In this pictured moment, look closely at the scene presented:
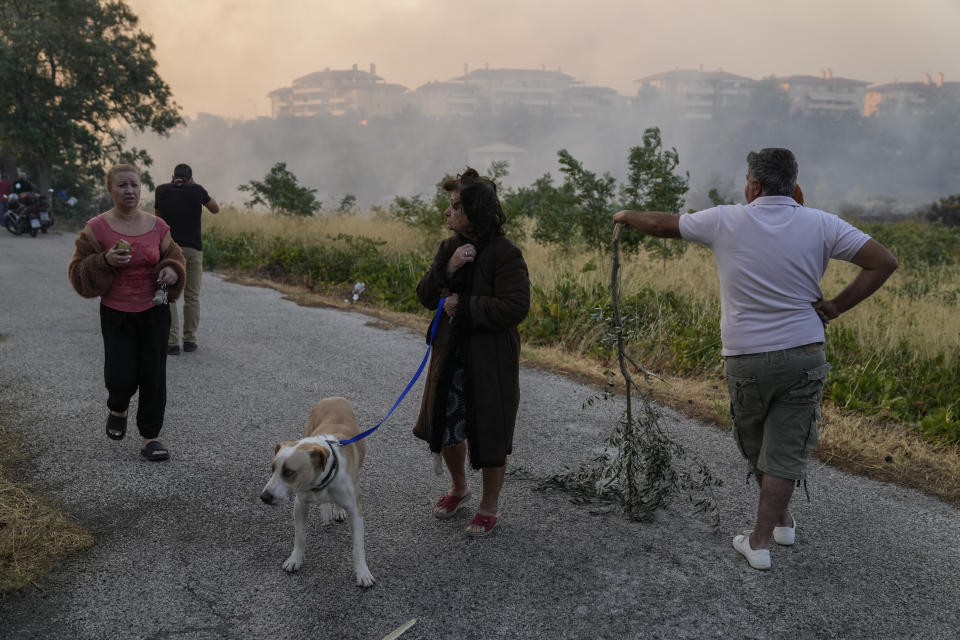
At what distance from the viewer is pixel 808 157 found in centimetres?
8988

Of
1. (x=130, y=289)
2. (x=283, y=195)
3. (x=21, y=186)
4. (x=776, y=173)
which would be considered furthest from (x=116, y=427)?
(x=21, y=186)

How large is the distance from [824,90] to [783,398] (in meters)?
140

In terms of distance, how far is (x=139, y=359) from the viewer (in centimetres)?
468

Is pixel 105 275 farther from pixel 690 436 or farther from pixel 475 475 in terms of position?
pixel 690 436

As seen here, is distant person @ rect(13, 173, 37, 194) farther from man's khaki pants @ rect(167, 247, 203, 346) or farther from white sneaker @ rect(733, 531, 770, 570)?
white sneaker @ rect(733, 531, 770, 570)

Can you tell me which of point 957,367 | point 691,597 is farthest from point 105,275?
point 957,367

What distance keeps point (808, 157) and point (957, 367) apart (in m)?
93.7

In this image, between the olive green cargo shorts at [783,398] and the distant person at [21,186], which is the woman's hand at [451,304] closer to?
the olive green cargo shorts at [783,398]

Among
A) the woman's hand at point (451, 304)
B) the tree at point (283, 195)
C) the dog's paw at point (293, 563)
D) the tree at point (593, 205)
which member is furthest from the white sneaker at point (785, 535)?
the tree at point (283, 195)

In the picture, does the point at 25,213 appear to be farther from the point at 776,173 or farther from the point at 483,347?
the point at 776,173

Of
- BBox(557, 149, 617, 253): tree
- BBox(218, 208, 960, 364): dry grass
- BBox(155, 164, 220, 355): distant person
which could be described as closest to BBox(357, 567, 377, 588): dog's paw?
BBox(155, 164, 220, 355): distant person

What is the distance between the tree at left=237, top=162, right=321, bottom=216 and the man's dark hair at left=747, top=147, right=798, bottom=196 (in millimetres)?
17369

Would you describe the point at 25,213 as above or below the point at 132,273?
below

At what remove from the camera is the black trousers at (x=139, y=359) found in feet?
14.9
